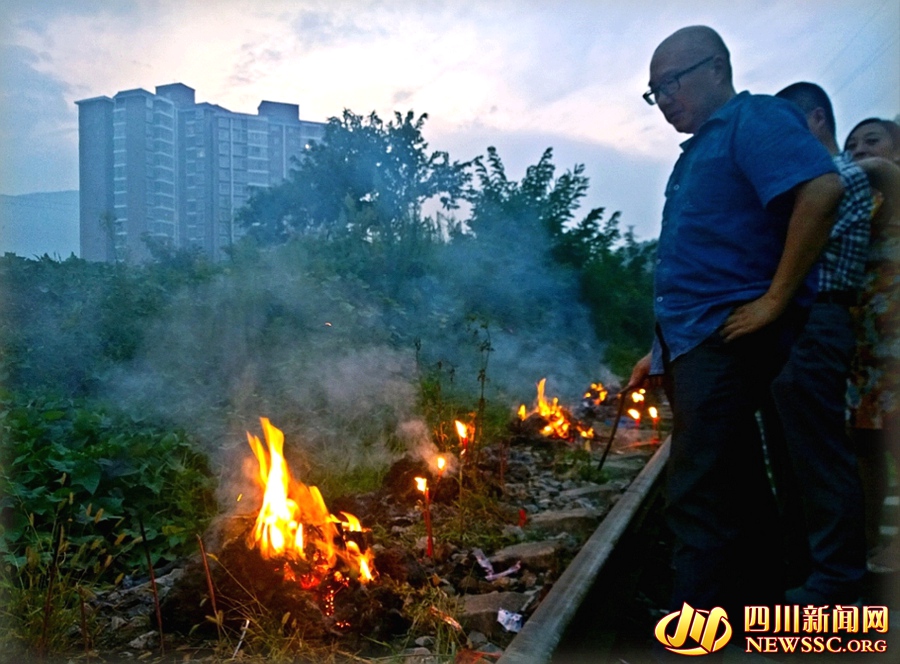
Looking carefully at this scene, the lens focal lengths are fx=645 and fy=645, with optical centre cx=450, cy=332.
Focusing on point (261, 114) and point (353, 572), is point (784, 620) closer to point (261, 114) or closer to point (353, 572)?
point (353, 572)

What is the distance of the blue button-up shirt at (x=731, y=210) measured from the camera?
2.08 m

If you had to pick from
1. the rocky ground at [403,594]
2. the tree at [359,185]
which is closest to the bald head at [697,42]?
the rocky ground at [403,594]

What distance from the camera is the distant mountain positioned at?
10.2ft

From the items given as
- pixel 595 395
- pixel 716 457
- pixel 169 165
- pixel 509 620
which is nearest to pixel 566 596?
pixel 509 620

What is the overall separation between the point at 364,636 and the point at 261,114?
Result: 3.65m

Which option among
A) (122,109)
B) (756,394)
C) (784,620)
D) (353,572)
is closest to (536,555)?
(353,572)

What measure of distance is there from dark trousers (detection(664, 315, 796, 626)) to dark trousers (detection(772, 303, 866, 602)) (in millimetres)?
825

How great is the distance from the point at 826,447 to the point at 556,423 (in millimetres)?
4275

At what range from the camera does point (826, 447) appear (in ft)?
9.56

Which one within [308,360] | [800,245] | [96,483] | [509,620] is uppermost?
[800,245]

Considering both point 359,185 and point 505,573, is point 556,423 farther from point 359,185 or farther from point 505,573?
point 505,573

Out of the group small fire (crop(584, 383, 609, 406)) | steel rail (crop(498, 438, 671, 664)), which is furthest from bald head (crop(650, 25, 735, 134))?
small fire (crop(584, 383, 609, 406))

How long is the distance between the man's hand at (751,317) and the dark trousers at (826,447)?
37.4 inches

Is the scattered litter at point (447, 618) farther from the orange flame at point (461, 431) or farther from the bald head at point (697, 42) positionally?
the bald head at point (697, 42)
